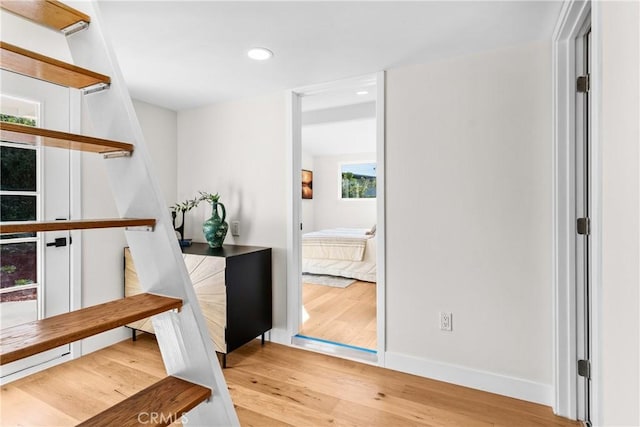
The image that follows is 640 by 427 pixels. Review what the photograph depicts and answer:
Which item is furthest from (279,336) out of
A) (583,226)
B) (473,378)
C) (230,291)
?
(583,226)

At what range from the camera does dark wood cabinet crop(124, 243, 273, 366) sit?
2.42 meters

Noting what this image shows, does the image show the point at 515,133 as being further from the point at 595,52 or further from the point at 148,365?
the point at 148,365

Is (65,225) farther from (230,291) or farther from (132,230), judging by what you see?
(230,291)

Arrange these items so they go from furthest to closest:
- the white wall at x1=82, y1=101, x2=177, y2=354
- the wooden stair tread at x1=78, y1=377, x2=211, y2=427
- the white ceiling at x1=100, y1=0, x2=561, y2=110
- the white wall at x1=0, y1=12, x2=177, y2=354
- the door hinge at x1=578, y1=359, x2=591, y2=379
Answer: the white wall at x1=82, y1=101, x2=177, y2=354 < the white wall at x1=0, y1=12, x2=177, y2=354 < the door hinge at x1=578, y1=359, x2=591, y2=379 < the white ceiling at x1=100, y1=0, x2=561, y2=110 < the wooden stair tread at x1=78, y1=377, x2=211, y2=427

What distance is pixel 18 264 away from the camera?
223 centimetres

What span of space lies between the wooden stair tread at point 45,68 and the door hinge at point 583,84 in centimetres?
217

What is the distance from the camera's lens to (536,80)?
6.57 feet

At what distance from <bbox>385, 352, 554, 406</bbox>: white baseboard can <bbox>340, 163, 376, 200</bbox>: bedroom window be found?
482cm

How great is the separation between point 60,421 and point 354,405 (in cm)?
163

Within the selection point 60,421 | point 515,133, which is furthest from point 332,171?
point 60,421

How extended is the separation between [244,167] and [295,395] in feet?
6.22

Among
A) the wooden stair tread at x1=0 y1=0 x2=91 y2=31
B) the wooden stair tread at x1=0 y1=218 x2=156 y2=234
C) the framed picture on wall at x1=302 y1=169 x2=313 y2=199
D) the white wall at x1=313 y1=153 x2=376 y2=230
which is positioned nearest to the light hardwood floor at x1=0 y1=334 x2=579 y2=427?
the wooden stair tread at x1=0 y1=218 x2=156 y2=234

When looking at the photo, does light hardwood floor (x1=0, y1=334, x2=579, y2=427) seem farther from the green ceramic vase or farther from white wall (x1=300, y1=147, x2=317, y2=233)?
white wall (x1=300, y1=147, x2=317, y2=233)

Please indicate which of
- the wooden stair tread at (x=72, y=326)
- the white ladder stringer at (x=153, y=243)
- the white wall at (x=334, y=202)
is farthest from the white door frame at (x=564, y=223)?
the white wall at (x=334, y=202)
